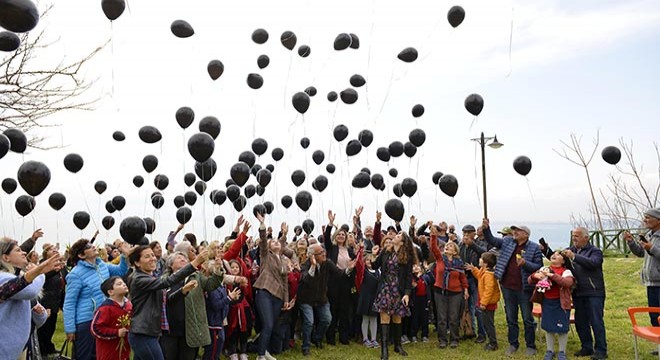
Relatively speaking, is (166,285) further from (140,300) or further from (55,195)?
(55,195)

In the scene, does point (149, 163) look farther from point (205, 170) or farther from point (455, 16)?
point (455, 16)

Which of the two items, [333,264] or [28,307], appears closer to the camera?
[28,307]

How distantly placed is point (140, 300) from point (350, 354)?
13.3ft

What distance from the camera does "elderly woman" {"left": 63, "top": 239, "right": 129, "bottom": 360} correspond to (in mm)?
5656

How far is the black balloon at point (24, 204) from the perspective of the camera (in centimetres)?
860

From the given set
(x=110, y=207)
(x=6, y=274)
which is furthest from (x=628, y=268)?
(x=6, y=274)

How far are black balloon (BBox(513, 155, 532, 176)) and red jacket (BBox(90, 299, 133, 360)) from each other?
6494 mm

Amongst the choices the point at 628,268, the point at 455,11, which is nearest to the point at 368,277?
the point at 455,11

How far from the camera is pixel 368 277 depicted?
852 cm

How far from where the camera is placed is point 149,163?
1027 cm

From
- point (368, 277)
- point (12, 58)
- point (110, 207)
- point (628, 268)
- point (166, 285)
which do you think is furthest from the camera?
point (628, 268)

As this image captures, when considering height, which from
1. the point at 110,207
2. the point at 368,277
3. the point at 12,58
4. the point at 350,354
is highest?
the point at 12,58

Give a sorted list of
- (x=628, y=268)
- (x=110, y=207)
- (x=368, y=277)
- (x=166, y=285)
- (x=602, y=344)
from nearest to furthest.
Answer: (x=166, y=285)
(x=602, y=344)
(x=368, y=277)
(x=110, y=207)
(x=628, y=268)

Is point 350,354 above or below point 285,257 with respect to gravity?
below
